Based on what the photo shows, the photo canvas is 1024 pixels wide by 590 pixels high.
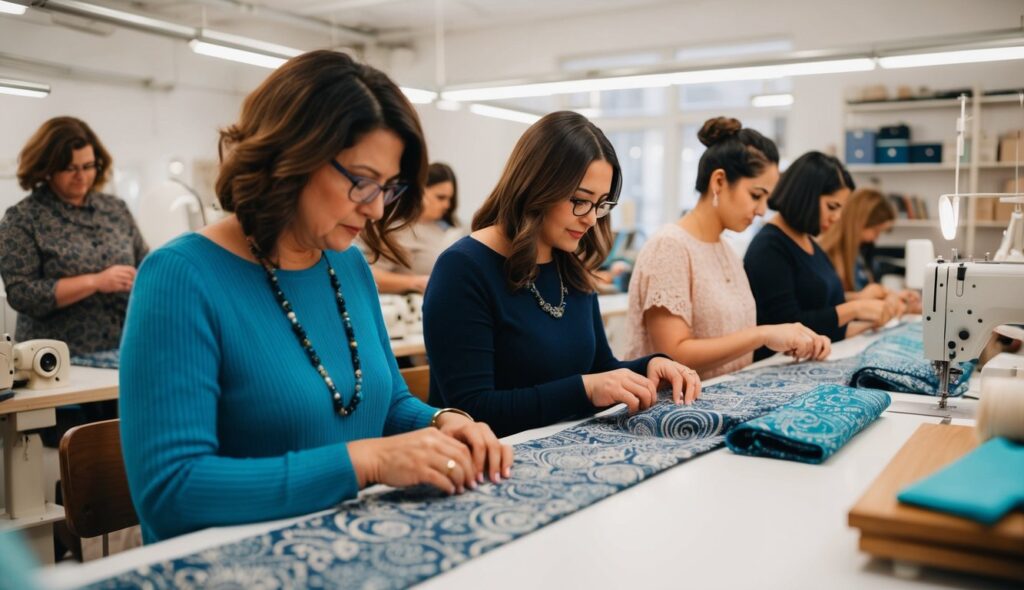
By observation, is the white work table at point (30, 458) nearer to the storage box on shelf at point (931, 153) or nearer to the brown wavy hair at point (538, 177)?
the brown wavy hair at point (538, 177)

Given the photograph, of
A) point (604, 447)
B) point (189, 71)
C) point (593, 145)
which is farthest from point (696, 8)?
point (604, 447)

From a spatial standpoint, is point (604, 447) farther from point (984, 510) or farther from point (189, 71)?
point (189, 71)

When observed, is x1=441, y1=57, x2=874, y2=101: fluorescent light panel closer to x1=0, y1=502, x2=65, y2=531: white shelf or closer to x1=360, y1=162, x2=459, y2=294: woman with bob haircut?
x1=360, y1=162, x2=459, y2=294: woman with bob haircut

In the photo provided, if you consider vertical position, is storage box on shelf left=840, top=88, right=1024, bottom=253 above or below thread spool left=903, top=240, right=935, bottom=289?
above

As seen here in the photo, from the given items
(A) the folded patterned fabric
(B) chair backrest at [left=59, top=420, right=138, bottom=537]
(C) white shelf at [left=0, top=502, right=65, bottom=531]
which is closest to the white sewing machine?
(A) the folded patterned fabric

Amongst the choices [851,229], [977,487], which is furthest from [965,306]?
[851,229]

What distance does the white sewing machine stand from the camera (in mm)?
1791

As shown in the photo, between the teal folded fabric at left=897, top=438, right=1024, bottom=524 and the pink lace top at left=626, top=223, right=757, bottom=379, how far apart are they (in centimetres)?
123

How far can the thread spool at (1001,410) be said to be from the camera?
1.18m

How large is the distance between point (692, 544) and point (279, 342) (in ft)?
2.15

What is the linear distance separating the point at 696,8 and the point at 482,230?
710 centimetres

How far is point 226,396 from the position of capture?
3.92 feet

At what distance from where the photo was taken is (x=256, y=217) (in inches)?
48.6

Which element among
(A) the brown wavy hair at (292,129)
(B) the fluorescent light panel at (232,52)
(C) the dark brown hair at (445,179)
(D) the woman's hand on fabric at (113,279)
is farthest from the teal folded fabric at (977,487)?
(B) the fluorescent light panel at (232,52)
